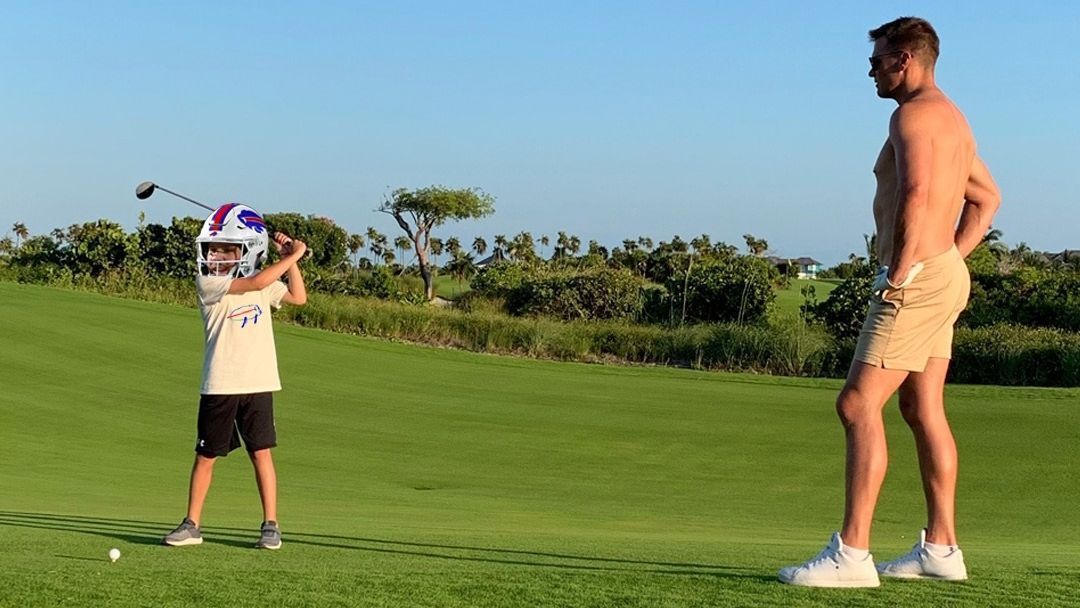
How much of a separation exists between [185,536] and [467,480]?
5361mm

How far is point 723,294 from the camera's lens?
34000 mm

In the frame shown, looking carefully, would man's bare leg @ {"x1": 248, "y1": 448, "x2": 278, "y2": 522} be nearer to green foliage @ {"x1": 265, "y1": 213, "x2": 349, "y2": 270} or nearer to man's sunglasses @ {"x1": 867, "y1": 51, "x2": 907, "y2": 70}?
man's sunglasses @ {"x1": 867, "y1": 51, "x2": 907, "y2": 70}

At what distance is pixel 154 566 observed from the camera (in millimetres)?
4941

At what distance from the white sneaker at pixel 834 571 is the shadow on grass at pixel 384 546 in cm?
14

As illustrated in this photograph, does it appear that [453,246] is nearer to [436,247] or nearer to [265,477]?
[436,247]

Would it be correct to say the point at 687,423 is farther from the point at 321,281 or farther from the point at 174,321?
the point at 321,281

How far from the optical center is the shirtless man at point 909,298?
4.59m

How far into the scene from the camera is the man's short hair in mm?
4773

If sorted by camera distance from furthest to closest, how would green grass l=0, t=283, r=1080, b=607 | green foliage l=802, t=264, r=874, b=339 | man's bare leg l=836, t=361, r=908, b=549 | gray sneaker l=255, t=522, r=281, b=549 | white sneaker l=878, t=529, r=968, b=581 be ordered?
Answer: green foliage l=802, t=264, r=874, b=339
gray sneaker l=255, t=522, r=281, b=549
white sneaker l=878, t=529, r=968, b=581
man's bare leg l=836, t=361, r=908, b=549
green grass l=0, t=283, r=1080, b=607

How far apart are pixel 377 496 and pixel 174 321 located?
34.6ft

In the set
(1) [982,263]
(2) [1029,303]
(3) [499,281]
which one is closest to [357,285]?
(3) [499,281]

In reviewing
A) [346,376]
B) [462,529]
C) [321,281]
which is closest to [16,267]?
[321,281]

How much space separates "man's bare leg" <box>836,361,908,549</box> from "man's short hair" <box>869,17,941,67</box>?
1182mm

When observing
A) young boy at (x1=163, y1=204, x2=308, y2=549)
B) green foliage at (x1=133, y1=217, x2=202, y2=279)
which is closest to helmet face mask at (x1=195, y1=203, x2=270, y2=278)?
young boy at (x1=163, y1=204, x2=308, y2=549)
